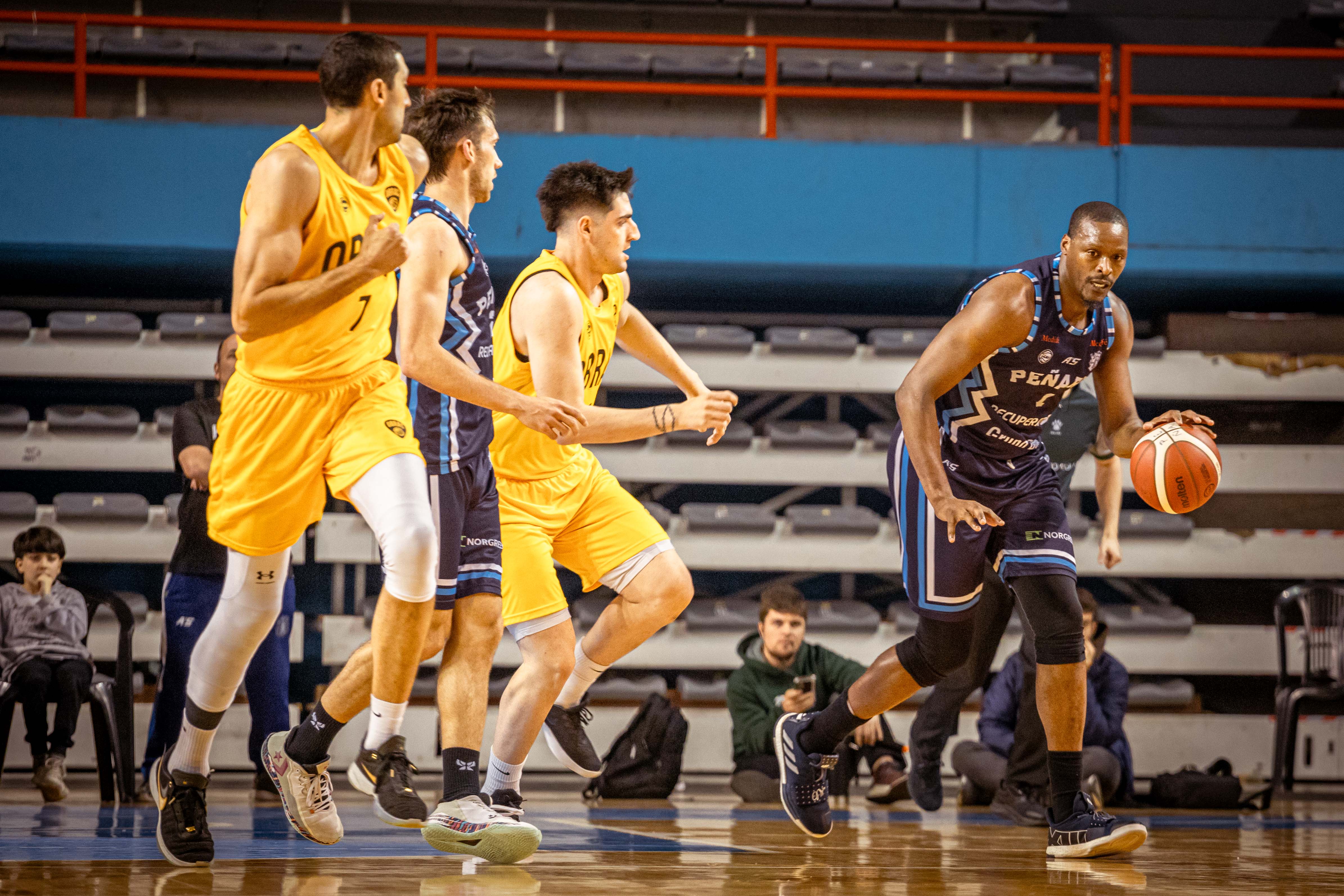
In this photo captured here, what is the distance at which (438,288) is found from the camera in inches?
137

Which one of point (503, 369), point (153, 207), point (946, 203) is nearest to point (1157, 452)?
point (503, 369)

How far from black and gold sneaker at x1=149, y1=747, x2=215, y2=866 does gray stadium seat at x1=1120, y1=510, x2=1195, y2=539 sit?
6.33m

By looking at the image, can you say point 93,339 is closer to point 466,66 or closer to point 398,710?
point 466,66

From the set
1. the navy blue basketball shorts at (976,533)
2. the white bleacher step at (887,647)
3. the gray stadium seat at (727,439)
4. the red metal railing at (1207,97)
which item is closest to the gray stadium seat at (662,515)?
the gray stadium seat at (727,439)

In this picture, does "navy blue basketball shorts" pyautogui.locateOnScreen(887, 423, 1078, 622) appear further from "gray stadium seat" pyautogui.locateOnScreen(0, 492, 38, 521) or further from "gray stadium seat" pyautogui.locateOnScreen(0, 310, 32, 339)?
"gray stadium seat" pyautogui.locateOnScreen(0, 310, 32, 339)

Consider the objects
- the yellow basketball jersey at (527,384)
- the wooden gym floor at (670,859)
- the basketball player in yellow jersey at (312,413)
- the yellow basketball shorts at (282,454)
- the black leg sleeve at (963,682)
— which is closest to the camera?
the wooden gym floor at (670,859)

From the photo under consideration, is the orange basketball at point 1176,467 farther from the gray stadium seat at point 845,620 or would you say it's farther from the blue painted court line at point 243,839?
the gray stadium seat at point 845,620

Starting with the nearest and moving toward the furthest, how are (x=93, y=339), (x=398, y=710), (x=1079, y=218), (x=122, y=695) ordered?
(x=398, y=710)
(x=1079, y=218)
(x=122, y=695)
(x=93, y=339)

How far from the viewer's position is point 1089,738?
20.9 feet

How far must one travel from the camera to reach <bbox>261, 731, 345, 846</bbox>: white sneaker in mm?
3371

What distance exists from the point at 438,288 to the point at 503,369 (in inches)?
21.1

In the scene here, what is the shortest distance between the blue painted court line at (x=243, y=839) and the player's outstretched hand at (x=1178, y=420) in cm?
175

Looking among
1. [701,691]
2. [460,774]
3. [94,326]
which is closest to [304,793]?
[460,774]

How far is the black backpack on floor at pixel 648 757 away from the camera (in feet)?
20.6
